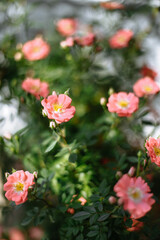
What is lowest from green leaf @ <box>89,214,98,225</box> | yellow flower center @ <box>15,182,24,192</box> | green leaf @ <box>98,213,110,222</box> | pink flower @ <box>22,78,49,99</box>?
green leaf @ <box>89,214,98,225</box>

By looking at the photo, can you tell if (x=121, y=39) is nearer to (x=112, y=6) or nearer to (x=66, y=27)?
(x=112, y=6)

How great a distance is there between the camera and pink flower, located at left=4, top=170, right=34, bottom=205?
0.83m

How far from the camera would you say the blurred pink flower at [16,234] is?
154 cm

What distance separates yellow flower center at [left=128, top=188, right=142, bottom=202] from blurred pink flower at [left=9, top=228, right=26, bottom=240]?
1158 millimetres

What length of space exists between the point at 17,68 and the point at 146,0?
1294 millimetres

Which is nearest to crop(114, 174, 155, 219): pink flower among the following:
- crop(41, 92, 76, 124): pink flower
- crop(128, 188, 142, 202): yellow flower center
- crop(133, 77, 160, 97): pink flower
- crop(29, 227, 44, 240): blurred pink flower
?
crop(128, 188, 142, 202): yellow flower center

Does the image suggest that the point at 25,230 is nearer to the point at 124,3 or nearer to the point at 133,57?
the point at 133,57

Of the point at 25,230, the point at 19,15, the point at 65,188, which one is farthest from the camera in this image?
the point at 19,15

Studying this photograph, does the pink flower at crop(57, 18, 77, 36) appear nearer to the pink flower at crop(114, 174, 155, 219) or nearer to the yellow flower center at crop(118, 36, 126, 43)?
the yellow flower center at crop(118, 36, 126, 43)

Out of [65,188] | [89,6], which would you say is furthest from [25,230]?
[89,6]

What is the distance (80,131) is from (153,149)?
0.64m

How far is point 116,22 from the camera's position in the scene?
197 centimetres

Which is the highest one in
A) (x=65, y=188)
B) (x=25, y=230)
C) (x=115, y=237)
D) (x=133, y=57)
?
(x=133, y=57)

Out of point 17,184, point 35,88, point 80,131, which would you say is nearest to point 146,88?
point 80,131
